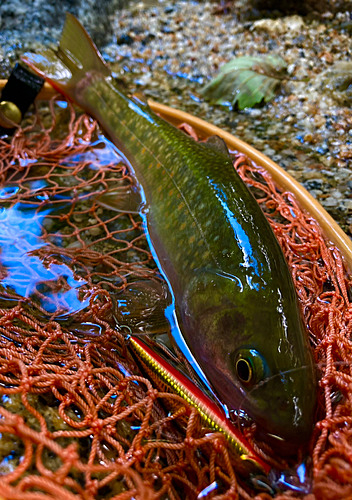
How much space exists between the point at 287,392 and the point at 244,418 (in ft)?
0.83

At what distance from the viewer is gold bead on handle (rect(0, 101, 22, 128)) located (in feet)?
10.1

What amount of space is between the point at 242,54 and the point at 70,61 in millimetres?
2548

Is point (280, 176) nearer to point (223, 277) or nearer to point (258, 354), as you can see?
point (223, 277)

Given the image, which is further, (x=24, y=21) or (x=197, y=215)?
(x=24, y=21)

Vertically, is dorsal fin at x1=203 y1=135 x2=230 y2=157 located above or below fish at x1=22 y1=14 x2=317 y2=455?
above

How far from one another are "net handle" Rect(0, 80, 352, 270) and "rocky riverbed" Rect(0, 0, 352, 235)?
45 cm

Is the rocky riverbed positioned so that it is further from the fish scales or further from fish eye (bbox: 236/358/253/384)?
fish eye (bbox: 236/358/253/384)

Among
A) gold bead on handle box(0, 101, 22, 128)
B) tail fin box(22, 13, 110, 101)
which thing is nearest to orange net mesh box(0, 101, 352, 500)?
gold bead on handle box(0, 101, 22, 128)

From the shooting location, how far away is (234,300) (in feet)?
5.74

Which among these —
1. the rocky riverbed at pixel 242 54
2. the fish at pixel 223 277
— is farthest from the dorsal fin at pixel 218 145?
the rocky riverbed at pixel 242 54

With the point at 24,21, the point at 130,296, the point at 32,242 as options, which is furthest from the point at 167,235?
the point at 24,21

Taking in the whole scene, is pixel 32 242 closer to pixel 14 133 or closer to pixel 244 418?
pixel 14 133

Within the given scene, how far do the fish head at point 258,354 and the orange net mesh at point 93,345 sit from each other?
0.34ft

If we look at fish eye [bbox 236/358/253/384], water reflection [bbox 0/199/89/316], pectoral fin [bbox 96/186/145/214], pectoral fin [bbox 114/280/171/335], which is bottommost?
water reflection [bbox 0/199/89/316]
